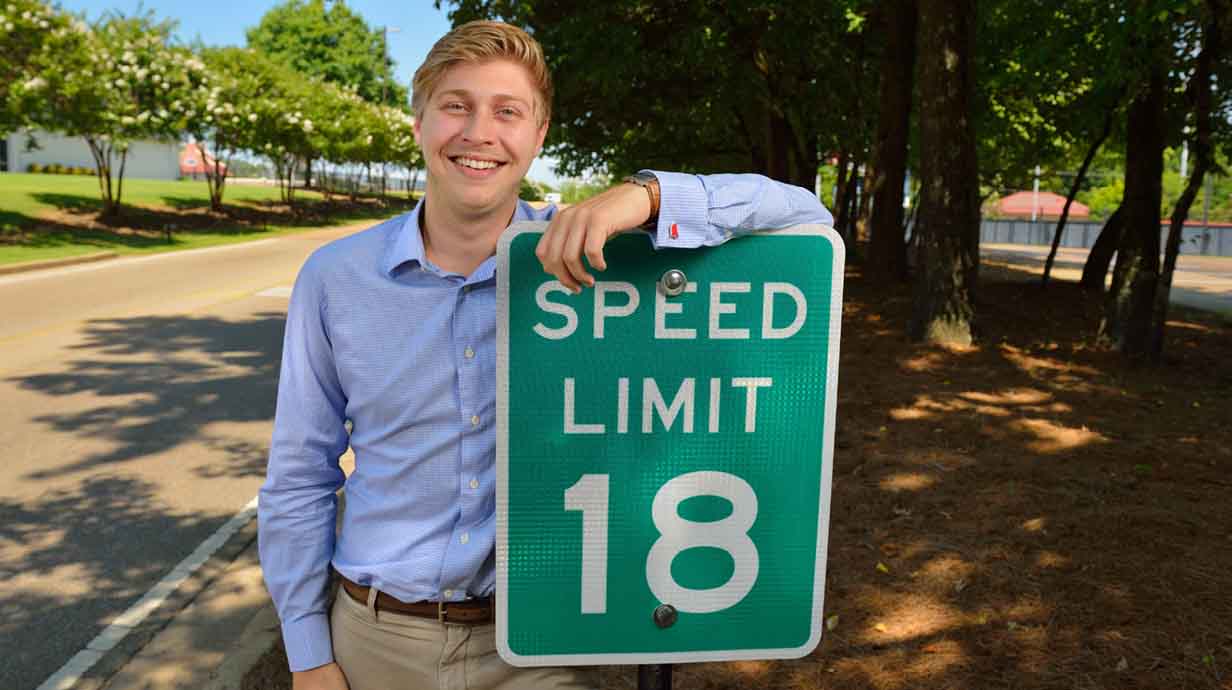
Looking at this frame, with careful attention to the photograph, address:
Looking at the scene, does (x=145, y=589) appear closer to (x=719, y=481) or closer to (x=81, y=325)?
(x=719, y=481)

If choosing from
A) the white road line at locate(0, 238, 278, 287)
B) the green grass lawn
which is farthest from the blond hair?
the green grass lawn

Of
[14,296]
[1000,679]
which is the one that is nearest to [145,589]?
[1000,679]

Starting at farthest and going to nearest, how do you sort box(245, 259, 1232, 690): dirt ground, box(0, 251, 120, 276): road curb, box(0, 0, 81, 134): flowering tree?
1. box(0, 0, 81, 134): flowering tree
2. box(0, 251, 120, 276): road curb
3. box(245, 259, 1232, 690): dirt ground

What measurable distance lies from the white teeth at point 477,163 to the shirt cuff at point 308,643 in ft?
2.85

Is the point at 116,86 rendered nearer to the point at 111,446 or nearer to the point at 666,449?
the point at 111,446

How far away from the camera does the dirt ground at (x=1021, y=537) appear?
3.89 metres

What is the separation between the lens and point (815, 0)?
15.7 meters

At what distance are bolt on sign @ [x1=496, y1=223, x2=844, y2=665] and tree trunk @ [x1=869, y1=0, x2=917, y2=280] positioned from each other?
51.3 ft

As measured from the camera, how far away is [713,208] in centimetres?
144

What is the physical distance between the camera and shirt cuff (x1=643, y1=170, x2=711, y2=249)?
1411mm

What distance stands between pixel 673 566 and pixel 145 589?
4.23 meters

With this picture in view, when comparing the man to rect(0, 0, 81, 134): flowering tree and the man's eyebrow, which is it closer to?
the man's eyebrow

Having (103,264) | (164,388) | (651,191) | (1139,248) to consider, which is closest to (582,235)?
(651,191)

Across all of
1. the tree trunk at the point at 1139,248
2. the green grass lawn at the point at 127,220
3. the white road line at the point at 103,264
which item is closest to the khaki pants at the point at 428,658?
the tree trunk at the point at 1139,248
